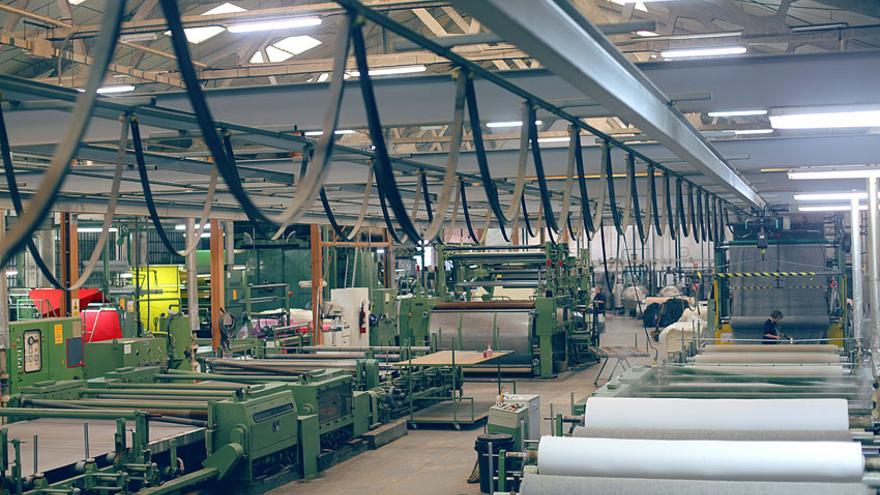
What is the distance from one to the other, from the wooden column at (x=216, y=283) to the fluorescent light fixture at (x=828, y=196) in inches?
433

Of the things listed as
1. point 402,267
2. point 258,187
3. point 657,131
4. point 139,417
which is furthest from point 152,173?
point 402,267

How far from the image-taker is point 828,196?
1533 cm

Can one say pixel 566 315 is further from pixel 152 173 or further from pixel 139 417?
pixel 139 417

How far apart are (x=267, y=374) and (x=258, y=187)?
2513 millimetres

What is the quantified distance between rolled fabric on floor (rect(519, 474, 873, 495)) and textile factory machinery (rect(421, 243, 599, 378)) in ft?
37.1

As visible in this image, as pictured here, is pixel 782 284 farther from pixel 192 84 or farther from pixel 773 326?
pixel 192 84

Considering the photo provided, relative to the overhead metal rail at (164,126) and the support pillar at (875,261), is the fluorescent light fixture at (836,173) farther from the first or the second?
the overhead metal rail at (164,126)

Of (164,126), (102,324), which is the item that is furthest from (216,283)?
(164,126)

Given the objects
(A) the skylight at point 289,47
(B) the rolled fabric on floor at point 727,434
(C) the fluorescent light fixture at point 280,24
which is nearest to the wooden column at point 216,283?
(A) the skylight at point 289,47

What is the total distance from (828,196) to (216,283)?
464 inches

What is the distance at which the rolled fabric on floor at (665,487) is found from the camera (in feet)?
15.8

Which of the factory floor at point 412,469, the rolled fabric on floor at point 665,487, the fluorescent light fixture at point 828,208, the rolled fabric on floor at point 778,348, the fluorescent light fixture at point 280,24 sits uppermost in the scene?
the fluorescent light fixture at point 280,24

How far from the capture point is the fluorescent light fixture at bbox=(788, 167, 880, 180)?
11000 mm

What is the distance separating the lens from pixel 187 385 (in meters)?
11.1
